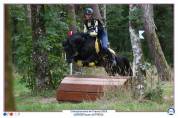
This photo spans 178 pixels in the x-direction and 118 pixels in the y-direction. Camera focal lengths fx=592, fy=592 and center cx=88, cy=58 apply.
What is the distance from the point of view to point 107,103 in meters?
8.28

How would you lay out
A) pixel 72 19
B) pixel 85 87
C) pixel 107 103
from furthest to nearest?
pixel 72 19 → pixel 85 87 → pixel 107 103

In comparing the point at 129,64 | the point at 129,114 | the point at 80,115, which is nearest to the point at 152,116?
the point at 129,114

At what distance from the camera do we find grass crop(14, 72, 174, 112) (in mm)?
7875

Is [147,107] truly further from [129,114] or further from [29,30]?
[29,30]

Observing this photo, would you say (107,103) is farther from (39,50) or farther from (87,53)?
(39,50)

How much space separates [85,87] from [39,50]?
142 centimetres

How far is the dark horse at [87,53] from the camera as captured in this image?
377 inches

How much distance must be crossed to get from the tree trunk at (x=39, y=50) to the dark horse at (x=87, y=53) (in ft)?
1.46

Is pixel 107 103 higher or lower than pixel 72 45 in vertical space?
lower

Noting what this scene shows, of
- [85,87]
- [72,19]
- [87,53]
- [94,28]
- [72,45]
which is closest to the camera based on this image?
[85,87]

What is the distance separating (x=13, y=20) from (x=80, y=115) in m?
2.60

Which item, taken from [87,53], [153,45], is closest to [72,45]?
[87,53]

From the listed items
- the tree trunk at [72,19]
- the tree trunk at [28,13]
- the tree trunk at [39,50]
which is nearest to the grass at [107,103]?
the tree trunk at [39,50]

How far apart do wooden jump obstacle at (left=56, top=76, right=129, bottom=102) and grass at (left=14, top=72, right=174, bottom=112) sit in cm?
14
